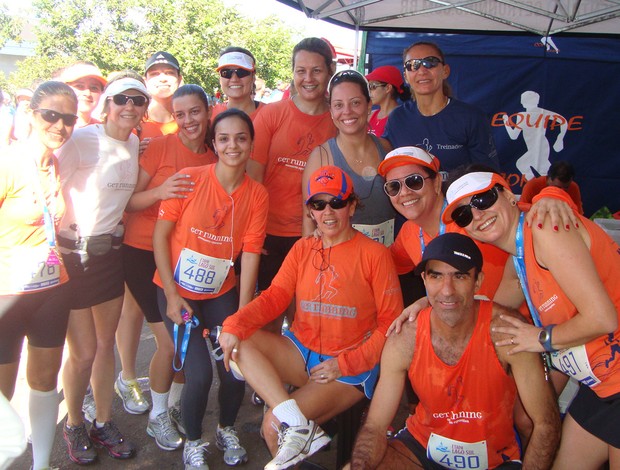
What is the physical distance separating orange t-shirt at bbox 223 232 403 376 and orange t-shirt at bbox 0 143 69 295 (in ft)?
3.21

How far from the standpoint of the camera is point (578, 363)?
6.25 feet

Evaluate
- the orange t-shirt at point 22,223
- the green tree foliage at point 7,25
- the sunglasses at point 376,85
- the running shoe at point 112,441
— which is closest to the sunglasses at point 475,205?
the orange t-shirt at point 22,223

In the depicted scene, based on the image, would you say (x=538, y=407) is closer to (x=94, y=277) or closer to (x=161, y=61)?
(x=94, y=277)

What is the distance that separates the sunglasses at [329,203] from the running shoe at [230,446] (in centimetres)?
151

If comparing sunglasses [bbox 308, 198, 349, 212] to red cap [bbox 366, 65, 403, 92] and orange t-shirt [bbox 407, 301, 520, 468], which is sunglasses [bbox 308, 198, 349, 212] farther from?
red cap [bbox 366, 65, 403, 92]

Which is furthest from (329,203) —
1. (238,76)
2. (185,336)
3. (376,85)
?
(376,85)

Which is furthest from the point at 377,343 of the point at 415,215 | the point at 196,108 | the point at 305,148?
the point at 196,108

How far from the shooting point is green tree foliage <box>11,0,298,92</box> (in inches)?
693

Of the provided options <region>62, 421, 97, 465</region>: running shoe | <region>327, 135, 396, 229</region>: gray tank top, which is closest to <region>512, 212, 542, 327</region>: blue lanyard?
<region>327, 135, 396, 229</region>: gray tank top

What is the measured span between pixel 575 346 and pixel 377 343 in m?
0.92

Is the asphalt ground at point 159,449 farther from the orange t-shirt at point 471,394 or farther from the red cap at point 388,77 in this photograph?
the red cap at point 388,77

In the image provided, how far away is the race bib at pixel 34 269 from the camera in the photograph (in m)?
2.38

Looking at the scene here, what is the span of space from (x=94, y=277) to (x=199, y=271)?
1.98 ft

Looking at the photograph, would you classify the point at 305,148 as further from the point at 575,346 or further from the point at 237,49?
the point at 575,346
